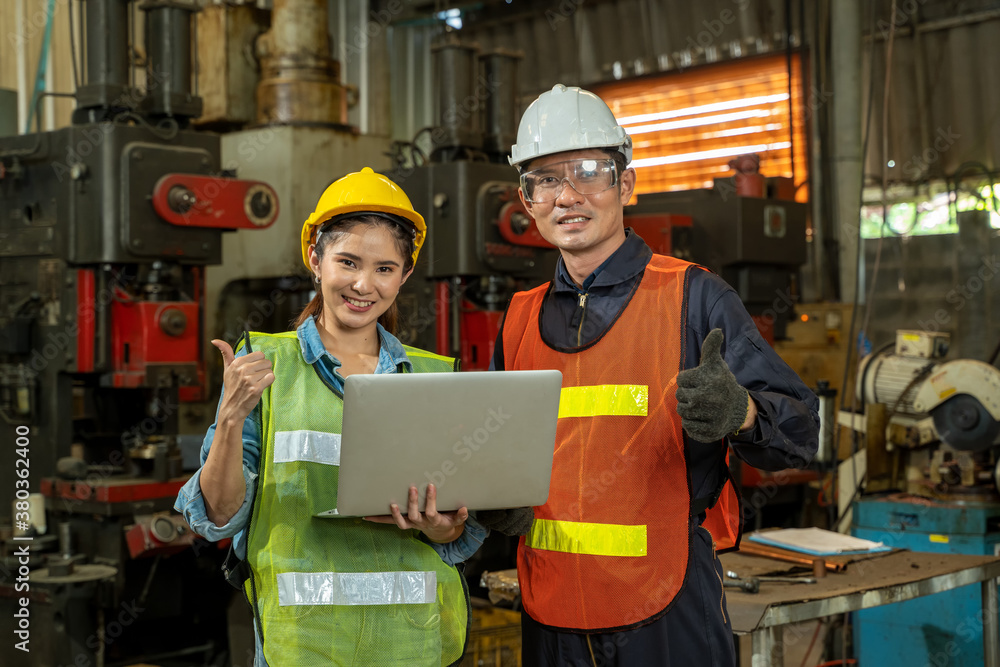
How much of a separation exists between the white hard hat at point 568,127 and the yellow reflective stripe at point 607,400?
0.44m

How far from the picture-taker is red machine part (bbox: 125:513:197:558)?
307 centimetres

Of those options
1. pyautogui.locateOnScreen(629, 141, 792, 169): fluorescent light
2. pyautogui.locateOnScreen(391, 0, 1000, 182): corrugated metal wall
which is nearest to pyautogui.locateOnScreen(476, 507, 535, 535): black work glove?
pyautogui.locateOnScreen(391, 0, 1000, 182): corrugated metal wall

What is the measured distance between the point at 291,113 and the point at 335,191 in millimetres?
3323

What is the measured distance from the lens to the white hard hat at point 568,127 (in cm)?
185

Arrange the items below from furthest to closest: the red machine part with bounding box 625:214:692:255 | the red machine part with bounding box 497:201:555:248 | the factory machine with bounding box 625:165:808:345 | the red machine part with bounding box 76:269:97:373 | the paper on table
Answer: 1. the factory machine with bounding box 625:165:808:345
2. the red machine part with bounding box 625:214:692:255
3. the red machine part with bounding box 497:201:555:248
4. the red machine part with bounding box 76:269:97:373
5. the paper on table

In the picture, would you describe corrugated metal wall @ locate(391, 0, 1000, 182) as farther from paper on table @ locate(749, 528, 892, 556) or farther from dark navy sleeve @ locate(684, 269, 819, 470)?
dark navy sleeve @ locate(684, 269, 819, 470)

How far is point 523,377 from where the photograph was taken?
4.52 feet

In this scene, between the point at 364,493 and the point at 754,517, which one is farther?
the point at 754,517

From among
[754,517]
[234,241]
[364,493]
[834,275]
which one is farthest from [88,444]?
[834,275]

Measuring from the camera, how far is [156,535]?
307 cm

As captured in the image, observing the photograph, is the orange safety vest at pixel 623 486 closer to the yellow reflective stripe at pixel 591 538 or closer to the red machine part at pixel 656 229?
the yellow reflective stripe at pixel 591 538

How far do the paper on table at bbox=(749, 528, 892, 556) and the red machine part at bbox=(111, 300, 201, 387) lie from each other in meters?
1.88

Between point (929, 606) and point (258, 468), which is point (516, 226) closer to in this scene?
point (929, 606)

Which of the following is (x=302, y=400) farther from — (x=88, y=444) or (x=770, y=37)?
(x=770, y=37)
